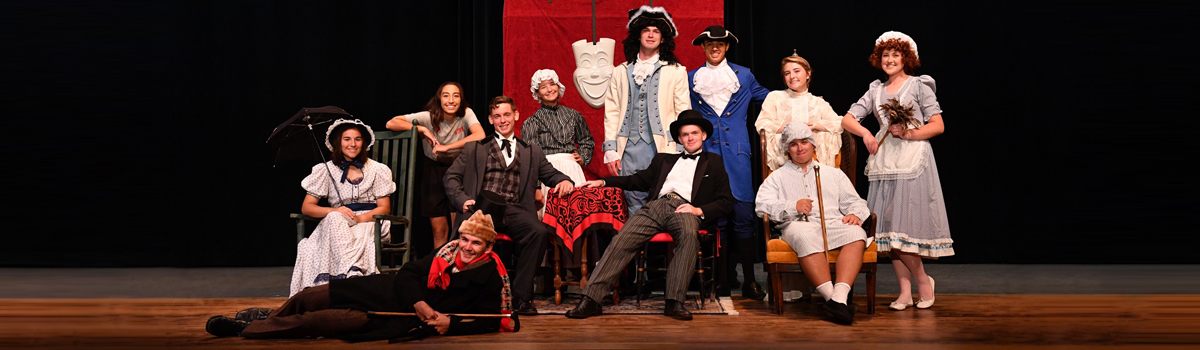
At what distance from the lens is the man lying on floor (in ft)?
10.6

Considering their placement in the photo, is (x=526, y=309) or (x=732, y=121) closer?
(x=526, y=309)

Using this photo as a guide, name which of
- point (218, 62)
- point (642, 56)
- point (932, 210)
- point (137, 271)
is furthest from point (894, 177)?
point (137, 271)

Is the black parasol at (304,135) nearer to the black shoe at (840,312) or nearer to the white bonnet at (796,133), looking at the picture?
the white bonnet at (796,133)

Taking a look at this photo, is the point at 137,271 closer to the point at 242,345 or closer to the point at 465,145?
the point at 465,145

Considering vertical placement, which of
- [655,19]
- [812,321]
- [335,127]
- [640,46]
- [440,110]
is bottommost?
[812,321]

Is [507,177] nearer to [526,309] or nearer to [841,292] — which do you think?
[526,309]

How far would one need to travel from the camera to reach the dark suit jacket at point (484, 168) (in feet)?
14.5

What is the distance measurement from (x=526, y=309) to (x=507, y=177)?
817 mm

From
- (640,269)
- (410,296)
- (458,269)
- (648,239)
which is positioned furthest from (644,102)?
(410,296)

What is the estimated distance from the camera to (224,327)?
10.8 feet

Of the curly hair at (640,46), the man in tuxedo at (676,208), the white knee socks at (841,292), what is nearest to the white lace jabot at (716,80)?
the curly hair at (640,46)

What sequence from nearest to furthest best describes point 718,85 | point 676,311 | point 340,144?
1. point 676,311
2. point 340,144
3. point 718,85

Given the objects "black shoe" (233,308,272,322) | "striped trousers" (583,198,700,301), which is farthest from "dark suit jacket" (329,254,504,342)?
"striped trousers" (583,198,700,301)

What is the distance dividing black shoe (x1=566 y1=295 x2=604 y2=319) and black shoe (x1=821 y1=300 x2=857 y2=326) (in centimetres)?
108
